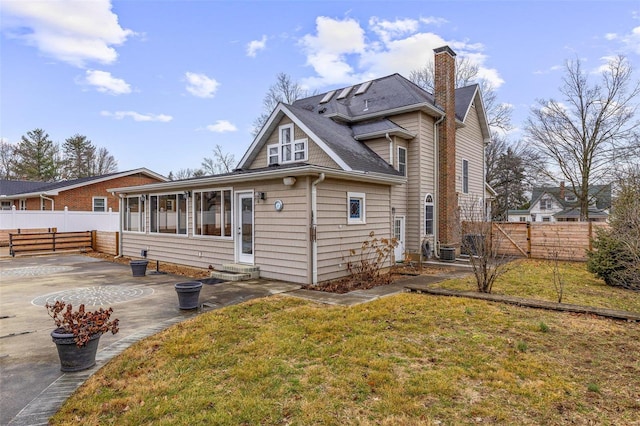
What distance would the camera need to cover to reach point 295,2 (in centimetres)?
1172

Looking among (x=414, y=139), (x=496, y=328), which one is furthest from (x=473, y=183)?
(x=496, y=328)

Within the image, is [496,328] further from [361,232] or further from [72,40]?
[72,40]

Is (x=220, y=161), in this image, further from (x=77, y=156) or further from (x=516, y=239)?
(x=516, y=239)

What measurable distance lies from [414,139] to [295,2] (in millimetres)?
6541

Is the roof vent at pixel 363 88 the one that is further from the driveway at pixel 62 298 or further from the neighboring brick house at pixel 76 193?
the neighboring brick house at pixel 76 193

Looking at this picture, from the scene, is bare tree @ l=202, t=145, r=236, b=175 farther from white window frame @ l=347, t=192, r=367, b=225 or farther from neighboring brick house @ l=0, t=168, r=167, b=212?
white window frame @ l=347, t=192, r=367, b=225

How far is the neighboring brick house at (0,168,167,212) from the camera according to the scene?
22.5 meters

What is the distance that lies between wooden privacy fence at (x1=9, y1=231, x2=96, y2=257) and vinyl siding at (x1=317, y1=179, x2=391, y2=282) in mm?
14444

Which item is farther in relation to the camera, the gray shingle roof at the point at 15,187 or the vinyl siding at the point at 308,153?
the gray shingle roof at the point at 15,187

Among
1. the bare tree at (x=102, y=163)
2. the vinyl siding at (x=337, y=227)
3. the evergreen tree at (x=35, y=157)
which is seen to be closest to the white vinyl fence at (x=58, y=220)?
the vinyl siding at (x=337, y=227)

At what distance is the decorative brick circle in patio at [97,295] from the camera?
696cm

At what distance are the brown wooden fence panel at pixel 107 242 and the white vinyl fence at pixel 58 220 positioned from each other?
3210 millimetres

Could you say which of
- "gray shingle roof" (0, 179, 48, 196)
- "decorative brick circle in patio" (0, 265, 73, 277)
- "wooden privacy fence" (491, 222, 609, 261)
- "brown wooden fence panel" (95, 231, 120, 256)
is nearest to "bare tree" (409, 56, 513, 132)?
"wooden privacy fence" (491, 222, 609, 261)

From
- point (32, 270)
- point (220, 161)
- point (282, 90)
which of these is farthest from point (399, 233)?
point (220, 161)
